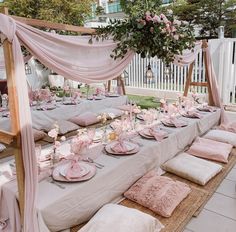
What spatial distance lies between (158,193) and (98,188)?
0.55 m

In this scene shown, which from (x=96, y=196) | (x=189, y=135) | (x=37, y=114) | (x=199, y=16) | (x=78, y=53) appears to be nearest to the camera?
(x=96, y=196)

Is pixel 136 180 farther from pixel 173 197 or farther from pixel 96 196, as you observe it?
pixel 96 196

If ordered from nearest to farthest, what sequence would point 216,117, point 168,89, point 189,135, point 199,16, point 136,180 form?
point 136,180 → point 189,135 → point 216,117 → point 168,89 → point 199,16

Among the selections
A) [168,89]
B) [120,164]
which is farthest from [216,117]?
[120,164]

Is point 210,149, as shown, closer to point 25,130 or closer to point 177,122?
point 177,122

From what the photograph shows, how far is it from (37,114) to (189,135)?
7.18 feet

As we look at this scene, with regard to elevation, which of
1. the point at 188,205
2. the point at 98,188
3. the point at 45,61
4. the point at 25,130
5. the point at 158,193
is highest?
the point at 45,61

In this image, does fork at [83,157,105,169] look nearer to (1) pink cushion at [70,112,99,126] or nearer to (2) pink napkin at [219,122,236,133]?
(1) pink cushion at [70,112,99,126]

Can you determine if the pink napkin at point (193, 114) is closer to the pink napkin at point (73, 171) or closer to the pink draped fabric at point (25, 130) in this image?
the pink napkin at point (73, 171)

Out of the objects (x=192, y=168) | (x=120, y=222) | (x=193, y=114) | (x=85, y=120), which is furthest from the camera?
(x=85, y=120)

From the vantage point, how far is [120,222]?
1.71 m

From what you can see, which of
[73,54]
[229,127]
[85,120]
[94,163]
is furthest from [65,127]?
[229,127]

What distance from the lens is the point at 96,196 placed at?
1955 millimetres

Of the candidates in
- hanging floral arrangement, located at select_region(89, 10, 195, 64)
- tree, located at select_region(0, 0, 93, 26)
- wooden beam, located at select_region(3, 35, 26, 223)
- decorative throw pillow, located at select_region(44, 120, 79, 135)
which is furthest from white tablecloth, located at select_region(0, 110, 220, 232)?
tree, located at select_region(0, 0, 93, 26)
